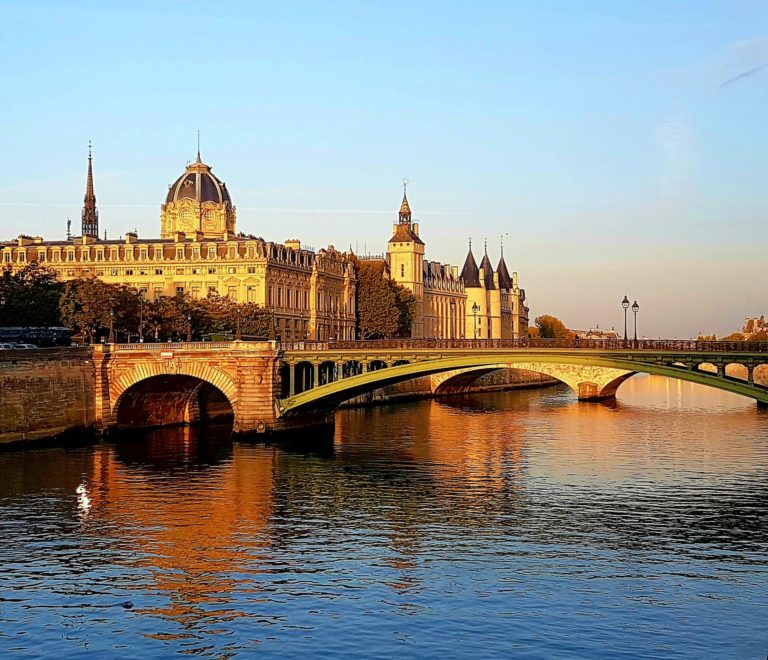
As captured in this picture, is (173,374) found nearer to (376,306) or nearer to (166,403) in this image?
(166,403)

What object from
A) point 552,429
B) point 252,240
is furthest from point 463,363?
point 252,240

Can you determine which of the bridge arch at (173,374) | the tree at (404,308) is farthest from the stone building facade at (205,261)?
the bridge arch at (173,374)

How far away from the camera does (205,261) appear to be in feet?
384

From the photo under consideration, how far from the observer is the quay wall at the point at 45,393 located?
67500 mm

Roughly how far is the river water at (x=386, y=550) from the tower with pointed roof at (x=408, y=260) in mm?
106314

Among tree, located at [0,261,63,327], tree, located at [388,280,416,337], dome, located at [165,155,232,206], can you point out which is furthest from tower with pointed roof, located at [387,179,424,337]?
tree, located at [0,261,63,327]

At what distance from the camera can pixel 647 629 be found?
3008 cm

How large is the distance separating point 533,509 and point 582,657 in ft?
63.9

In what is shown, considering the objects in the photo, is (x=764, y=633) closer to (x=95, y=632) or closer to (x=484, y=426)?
(x=95, y=632)

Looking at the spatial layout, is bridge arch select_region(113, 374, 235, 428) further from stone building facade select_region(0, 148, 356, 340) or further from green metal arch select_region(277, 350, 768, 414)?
stone building facade select_region(0, 148, 356, 340)

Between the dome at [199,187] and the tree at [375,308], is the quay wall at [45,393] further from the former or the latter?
the tree at [375,308]

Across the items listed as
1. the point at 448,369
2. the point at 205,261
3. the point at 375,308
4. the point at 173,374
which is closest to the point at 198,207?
the point at 205,261

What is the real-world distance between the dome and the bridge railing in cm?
5458

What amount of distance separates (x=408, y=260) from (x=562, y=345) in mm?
104272
